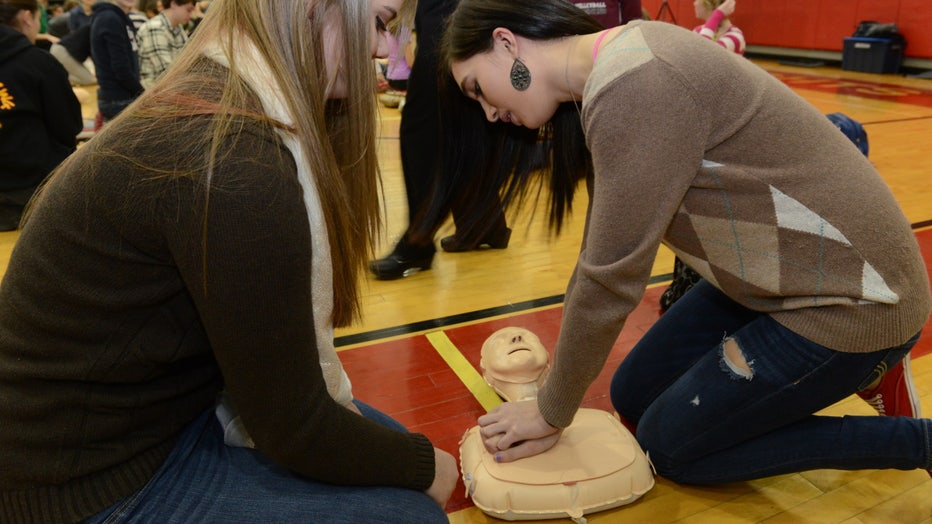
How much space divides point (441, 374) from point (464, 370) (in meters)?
0.07

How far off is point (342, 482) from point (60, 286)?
0.47 meters

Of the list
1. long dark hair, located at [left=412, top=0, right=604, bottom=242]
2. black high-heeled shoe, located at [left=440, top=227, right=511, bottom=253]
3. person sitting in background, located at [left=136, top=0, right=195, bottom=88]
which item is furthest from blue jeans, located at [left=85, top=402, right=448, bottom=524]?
person sitting in background, located at [left=136, top=0, right=195, bottom=88]

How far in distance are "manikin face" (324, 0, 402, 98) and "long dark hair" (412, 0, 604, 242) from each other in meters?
0.33

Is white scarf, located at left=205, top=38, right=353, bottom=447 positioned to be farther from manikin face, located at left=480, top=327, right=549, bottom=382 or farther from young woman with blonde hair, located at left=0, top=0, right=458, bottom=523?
manikin face, located at left=480, top=327, right=549, bottom=382

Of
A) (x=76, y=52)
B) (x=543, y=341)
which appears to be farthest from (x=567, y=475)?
(x=76, y=52)

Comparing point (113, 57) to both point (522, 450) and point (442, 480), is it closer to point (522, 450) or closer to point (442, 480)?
point (522, 450)

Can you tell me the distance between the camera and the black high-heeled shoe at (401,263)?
2.84m

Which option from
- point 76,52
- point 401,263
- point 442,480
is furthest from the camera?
point 76,52

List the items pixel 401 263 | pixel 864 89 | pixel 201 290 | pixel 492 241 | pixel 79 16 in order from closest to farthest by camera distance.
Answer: pixel 201 290 < pixel 401 263 < pixel 492 241 < pixel 864 89 < pixel 79 16

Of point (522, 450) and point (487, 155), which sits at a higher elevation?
point (487, 155)

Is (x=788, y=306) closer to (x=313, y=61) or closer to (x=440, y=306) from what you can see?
(x=313, y=61)

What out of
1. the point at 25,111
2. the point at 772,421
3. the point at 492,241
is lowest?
the point at 492,241

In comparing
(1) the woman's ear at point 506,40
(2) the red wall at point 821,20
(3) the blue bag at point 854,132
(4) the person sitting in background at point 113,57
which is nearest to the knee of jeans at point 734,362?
(1) the woman's ear at point 506,40

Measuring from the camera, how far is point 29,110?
3723mm
